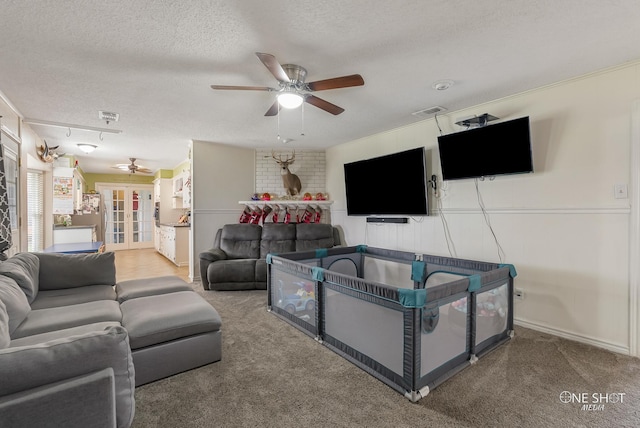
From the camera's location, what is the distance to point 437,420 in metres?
1.71

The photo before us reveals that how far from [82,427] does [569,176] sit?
380 centimetres

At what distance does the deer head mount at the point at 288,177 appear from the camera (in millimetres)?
5406

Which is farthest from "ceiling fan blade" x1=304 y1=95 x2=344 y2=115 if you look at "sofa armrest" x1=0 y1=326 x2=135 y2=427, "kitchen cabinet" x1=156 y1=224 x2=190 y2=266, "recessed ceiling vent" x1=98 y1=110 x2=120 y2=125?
"kitchen cabinet" x1=156 y1=224 x2=190 y2=266

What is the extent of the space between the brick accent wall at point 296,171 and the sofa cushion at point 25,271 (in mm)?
3360

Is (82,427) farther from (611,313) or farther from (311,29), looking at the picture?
(611,313)

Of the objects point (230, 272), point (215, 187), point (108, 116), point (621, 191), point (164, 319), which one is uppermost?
point (108, 116)

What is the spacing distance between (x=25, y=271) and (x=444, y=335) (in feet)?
11.0

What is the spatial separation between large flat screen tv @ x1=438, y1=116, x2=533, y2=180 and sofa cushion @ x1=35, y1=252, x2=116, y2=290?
3894 millimetres

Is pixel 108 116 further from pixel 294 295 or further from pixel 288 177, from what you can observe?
pixel 294 295

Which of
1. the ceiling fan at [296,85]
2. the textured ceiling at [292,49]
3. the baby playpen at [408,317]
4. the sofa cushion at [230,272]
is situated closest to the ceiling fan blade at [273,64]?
the ceiling fan at [296,85]

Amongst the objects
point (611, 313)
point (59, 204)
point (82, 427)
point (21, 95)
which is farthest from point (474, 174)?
point (59, 204)

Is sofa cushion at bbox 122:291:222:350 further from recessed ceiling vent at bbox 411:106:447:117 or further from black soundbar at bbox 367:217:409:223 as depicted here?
recessed ceiling vent at bbox 411:106:447:117

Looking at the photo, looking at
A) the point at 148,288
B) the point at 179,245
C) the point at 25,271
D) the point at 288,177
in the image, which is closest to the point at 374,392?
the point at 148,288

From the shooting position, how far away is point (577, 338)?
2.71 metres
